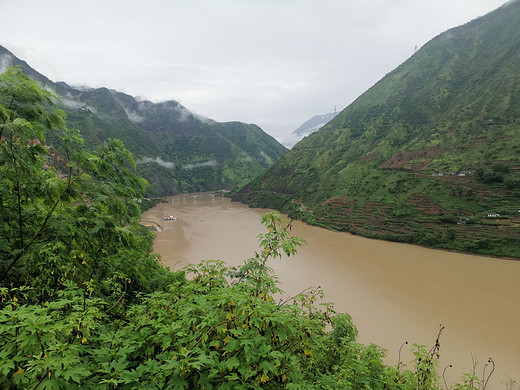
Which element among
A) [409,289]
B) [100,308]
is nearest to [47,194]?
[100,308]

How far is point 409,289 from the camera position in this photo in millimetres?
28984

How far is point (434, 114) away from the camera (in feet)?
284

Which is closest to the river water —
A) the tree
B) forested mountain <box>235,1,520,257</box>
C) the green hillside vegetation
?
forested mountain <box>235,1,520,257</box>

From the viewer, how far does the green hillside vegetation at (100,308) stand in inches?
90.4

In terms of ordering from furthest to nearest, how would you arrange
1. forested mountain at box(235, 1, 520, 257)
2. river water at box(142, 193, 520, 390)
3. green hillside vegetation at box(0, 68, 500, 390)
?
forested mountain at box(235, 1, 520, 257)
river water at box(142, 193, 520, 390)
green hillside vegetation at box(0, 68, 500, 390)

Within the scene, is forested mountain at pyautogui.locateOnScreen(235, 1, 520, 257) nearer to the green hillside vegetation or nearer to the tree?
the green hillside vegetation

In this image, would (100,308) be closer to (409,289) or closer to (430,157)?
(409,289)

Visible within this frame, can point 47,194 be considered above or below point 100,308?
above

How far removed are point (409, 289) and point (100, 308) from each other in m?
32.8

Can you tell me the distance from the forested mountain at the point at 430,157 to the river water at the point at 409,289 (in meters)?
6.27

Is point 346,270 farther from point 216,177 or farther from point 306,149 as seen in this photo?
point 216,177

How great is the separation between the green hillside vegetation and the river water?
60.9ft

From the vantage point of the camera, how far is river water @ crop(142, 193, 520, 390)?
19.2m

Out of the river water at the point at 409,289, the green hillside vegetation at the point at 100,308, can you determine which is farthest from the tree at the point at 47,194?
the river water at the point at 409,289
